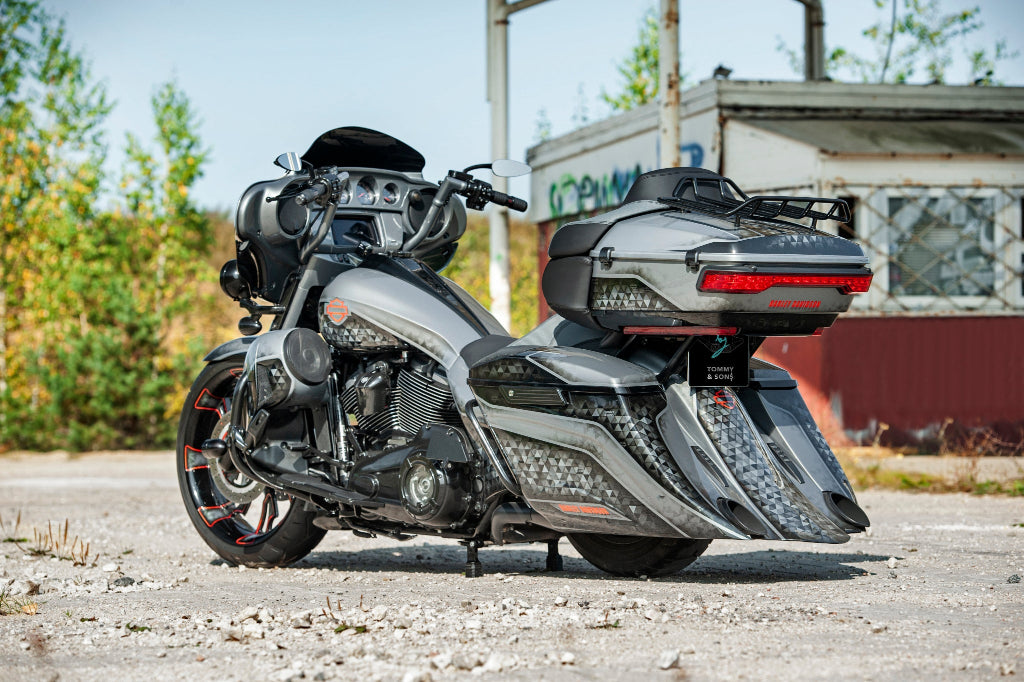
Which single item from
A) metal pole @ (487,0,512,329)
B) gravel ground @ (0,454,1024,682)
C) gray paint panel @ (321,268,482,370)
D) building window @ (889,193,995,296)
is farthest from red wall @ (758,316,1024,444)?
gray paint panel @ (321,268,482,370)

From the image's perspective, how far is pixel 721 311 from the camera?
4508 millimetres

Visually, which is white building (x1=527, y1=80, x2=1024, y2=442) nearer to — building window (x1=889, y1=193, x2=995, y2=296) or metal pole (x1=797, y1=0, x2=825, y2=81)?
building window (x1=889, y1=193, x2=995, y2=296)

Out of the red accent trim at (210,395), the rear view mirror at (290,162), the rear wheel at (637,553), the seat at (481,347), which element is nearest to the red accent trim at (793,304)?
the rear wheel at (637,553)

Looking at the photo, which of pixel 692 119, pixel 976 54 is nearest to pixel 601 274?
pixel 692 119

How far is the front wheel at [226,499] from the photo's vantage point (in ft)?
19.6

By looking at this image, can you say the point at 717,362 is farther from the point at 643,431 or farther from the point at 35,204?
the point at 35,204

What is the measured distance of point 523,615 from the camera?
4.34 m

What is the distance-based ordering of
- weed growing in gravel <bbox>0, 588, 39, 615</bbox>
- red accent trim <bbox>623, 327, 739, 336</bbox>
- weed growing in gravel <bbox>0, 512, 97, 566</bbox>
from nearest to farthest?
red accent trim <bbox>623, 327, 739, 336</bbox> < weed growing in gravel <bbox>0, 588, 39, 615</bbox> < weed growing in gravel <bbox>0, 512, 97, 566</bbox>

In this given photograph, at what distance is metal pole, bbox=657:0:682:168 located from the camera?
11.8 meters

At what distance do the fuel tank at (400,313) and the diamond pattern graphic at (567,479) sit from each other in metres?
0.58

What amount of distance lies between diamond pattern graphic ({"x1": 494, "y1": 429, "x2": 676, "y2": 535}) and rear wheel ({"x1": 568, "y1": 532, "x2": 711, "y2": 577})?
46cm

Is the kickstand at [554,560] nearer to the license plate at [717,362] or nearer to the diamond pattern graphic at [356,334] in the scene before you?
the diamond pattern graphic at [356,334]

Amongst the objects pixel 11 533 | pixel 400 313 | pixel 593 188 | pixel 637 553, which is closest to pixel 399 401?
pixel 400 313

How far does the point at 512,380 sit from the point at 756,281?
1.01 meters
